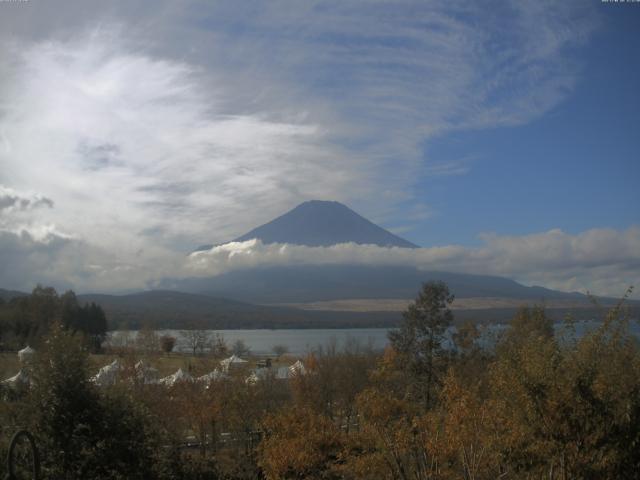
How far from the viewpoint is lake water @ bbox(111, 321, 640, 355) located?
→ 23206 millimetres

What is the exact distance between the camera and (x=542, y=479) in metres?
10.4

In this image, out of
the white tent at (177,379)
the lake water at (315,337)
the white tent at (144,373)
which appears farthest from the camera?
the white tent at (144,373)

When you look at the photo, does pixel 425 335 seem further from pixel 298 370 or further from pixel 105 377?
pixel 105 377

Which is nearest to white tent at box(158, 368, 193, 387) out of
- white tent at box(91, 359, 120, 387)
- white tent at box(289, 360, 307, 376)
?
white tent at box(91, 359, 120, 387)

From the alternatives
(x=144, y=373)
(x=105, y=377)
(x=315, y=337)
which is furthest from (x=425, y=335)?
(x=315, y=337)

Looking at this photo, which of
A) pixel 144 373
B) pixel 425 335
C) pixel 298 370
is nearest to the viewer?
pixel 425 335

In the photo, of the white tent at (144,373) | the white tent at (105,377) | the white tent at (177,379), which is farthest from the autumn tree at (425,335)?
the white tent at (105,377)

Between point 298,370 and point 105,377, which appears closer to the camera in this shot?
point 105,377

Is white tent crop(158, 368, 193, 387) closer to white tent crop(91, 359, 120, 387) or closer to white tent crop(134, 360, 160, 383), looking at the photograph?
white tent crop(134, 360, 160, 383)

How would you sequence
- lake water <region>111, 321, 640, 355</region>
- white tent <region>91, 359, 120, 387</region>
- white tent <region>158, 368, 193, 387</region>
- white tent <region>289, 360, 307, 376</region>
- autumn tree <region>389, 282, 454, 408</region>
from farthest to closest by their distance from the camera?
white tent <region>289, 360, 307, 376</region>
white tent <region>158, 368, 193, 387</region>
autumn tree <region>389, 282, 454, 408</region>
lake water <region>111, 321, 640, 355</region>
white tent <region>91, 359, 120, 387</region>

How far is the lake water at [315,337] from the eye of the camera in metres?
23.2

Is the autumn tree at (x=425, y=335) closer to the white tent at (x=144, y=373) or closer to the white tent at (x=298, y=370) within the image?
the white tent at (x=298, y=370)

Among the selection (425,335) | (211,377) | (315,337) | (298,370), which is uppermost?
(425,335)

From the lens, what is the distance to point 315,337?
121 metres
